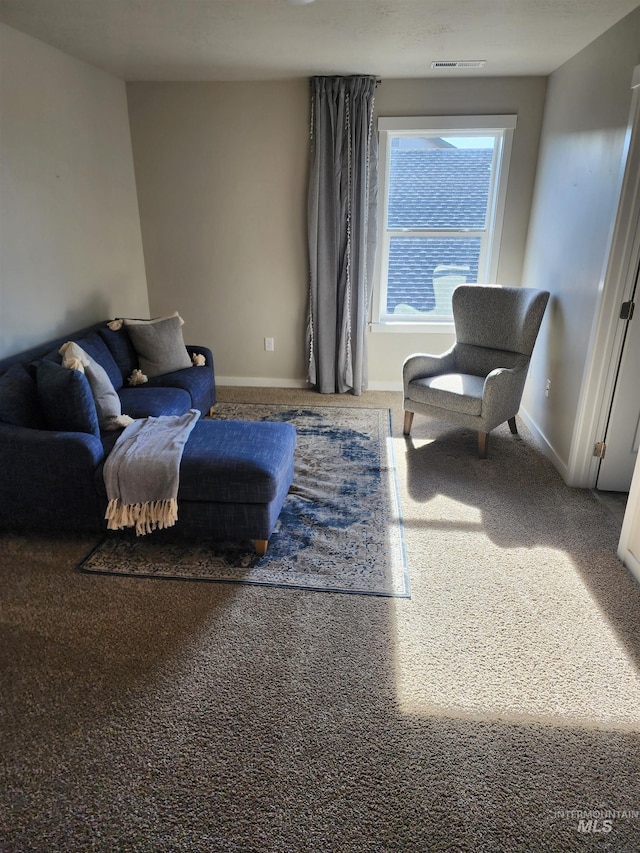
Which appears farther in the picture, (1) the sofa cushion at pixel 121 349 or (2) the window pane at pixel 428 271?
(2) the window pane at pixel 428 271

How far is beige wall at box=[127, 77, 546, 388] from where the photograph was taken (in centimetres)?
416

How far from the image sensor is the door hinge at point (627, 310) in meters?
2.80

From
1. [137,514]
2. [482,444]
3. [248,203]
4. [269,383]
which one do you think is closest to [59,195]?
[248,203]

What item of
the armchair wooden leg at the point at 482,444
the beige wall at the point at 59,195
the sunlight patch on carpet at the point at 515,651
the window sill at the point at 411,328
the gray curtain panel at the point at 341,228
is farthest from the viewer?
the window sill at the point at 411,328

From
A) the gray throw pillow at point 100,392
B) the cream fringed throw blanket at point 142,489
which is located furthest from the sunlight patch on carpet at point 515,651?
the gray throw pillow at point 100,392

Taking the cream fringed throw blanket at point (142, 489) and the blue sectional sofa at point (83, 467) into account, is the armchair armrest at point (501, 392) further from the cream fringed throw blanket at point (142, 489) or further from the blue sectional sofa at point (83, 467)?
the cream fringed throw blanket at point (142, 489)

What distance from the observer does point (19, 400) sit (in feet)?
8.50

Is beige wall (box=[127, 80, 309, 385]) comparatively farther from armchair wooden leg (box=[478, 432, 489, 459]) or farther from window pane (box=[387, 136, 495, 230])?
armchair wooden leg (box=[478, 432, 489, 459])

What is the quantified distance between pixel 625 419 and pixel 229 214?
3385mm

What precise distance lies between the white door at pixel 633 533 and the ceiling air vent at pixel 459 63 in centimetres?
289

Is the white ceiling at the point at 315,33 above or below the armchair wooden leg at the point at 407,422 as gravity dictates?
above

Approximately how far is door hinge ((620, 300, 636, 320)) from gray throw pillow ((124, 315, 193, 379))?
278 cm

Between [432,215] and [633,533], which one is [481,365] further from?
[633,533]

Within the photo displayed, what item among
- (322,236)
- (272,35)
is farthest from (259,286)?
(272,35)
